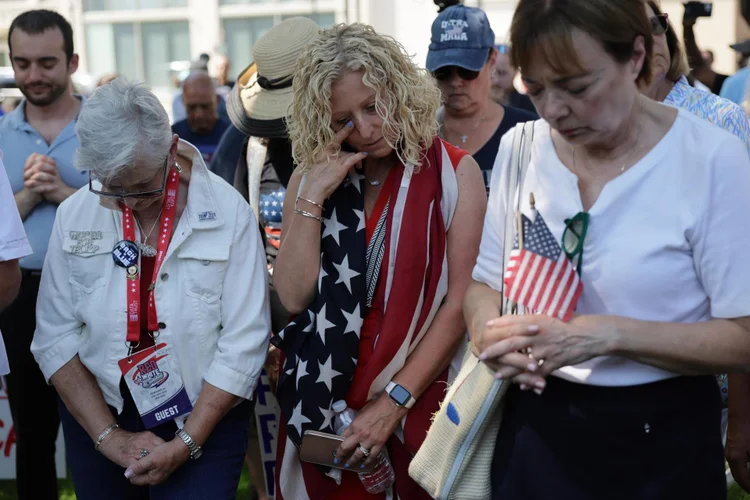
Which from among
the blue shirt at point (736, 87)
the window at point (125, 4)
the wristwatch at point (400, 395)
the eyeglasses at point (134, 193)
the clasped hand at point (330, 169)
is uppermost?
the clasped hand at point (330, 169)

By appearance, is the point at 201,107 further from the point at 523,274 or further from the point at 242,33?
the point at 242,33

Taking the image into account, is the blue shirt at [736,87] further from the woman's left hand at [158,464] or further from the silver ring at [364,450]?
the woman's left hand at [158,464]

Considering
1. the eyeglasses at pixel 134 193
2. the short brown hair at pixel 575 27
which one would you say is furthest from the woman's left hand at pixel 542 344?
the eyeglasses at pixel 134 193

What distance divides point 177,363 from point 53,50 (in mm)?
2067

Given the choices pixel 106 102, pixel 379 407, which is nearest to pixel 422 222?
pixel 379 407

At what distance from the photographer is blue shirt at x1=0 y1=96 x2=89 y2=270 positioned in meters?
3.80

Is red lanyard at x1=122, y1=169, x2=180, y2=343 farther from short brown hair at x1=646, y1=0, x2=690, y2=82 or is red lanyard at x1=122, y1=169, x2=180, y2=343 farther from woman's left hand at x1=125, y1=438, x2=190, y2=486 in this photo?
short brown hair at x1=646, y1=0, x2=690, y2=82

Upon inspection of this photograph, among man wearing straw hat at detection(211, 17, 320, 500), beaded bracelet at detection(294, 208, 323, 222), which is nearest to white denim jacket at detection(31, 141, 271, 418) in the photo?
beaded bracelet at detection(294, 208, 323, 222)

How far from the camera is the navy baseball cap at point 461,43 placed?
12.7 ft

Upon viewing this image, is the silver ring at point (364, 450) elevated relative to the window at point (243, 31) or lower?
elevated

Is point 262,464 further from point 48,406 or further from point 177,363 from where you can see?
point 177,363

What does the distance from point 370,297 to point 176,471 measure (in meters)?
0.85

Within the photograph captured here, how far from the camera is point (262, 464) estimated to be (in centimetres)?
406

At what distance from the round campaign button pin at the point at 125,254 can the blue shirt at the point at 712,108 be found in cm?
177
